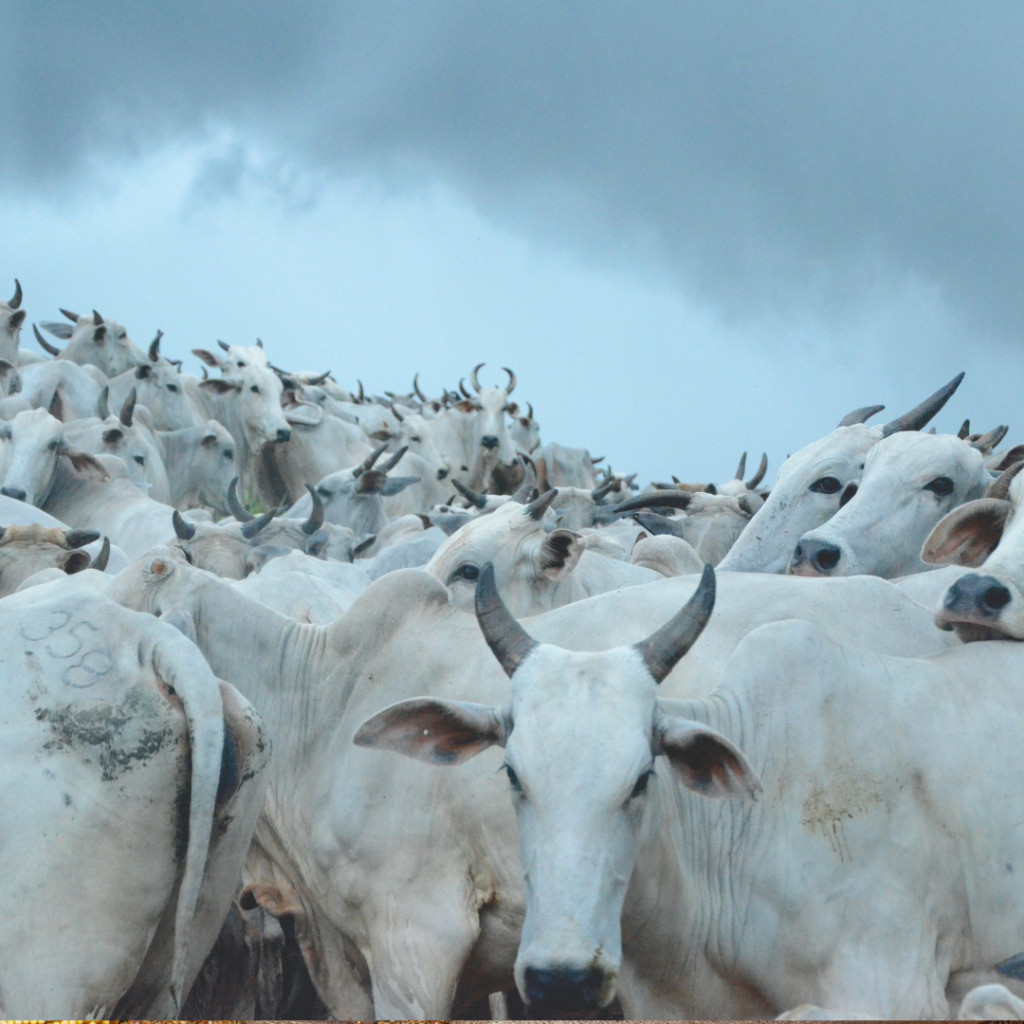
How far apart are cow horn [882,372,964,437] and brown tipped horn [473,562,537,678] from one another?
282 cm

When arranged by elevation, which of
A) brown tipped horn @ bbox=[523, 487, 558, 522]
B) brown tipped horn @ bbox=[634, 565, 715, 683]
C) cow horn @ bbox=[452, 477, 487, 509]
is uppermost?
brown tipped horn @ bbox=[634, 565, 715, 683]

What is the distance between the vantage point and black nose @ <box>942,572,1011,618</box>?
3.78 meters

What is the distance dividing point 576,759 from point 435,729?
Result: 0.47 m

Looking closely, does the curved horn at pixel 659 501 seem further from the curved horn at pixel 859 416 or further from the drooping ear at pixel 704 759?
the drooping ear at pixel 704 759

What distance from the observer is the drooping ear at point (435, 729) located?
3375 millimetres

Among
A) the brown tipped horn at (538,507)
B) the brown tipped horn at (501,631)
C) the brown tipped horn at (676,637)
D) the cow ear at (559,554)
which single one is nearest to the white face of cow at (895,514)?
the cow ear at (559,554)

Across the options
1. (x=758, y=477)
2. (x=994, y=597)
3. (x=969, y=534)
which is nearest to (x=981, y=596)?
(x=994, y=597)

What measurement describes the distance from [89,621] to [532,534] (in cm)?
264

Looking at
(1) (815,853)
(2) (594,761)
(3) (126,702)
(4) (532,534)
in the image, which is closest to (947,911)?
(1) (815,853)

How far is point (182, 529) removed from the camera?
25.7ft

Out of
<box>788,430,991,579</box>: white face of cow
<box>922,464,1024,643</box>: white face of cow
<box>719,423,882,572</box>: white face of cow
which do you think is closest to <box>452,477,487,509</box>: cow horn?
<box>719,423,882,572</box>: white face of cow

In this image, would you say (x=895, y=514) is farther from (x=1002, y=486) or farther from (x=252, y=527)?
(x=252, y=527)

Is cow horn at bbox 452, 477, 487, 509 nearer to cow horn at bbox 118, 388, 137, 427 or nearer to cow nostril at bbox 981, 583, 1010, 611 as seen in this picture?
cow horn at bbox 118, 388, 137, 427

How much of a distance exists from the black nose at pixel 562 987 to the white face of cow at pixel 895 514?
2408mm
